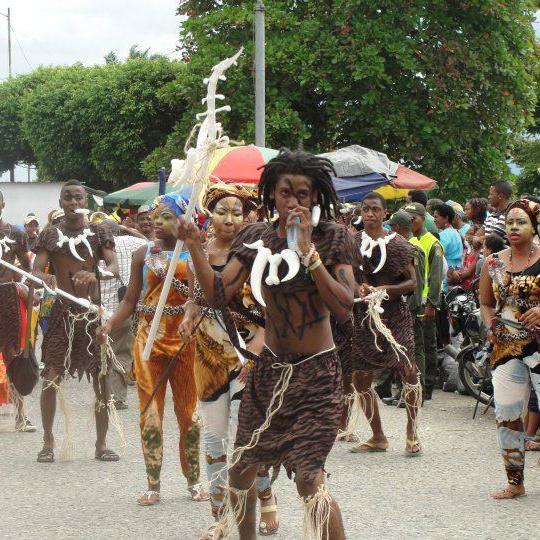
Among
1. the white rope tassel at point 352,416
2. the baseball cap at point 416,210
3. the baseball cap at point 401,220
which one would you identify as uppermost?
the baseball cap at point 416,210

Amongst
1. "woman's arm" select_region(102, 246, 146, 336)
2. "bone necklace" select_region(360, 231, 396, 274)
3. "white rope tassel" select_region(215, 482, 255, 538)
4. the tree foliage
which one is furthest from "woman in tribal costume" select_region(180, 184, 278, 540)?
the tree foliage

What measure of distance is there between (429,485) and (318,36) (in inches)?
749

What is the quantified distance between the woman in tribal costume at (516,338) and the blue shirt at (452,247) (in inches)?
229

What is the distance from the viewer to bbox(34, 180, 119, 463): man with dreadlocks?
865cm

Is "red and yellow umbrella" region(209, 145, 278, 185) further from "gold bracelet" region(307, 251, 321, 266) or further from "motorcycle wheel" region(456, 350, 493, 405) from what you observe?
"gold bracelet" region(307, 251, 321, 266)

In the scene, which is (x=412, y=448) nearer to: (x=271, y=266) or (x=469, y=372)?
(x=469, y=372)

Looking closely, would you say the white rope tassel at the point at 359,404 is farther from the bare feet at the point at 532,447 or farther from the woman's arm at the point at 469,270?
the woman's arm at the point at 469,270

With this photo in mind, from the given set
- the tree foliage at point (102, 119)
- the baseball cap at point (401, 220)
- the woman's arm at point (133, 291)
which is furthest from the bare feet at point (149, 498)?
the tree foliage at point (102, 119)

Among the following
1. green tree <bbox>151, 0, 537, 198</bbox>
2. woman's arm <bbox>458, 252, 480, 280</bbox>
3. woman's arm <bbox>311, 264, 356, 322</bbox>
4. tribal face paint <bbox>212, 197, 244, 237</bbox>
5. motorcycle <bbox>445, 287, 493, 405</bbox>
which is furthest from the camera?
green tree <bbox>151, 0, 537, 198</bbox>

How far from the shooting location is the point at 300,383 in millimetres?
5160

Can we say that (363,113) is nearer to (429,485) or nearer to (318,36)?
(318,36)

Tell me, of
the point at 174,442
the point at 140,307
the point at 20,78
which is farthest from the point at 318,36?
the point at 20,78

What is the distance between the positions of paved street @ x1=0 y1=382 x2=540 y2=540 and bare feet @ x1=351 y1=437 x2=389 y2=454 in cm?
8

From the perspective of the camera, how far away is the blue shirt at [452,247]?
1325 cm
